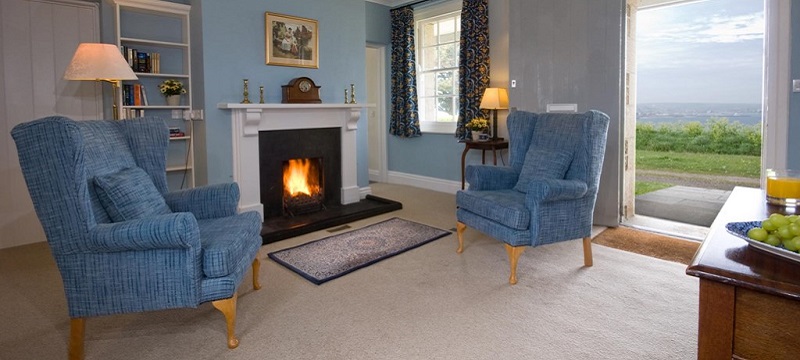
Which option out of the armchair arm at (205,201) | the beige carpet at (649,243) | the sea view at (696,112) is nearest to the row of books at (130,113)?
the armchair arm at (205,201)

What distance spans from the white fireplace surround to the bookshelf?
486 millimetres

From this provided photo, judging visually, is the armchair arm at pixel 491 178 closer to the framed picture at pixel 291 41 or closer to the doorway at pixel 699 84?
the doorway at pixel 699 84

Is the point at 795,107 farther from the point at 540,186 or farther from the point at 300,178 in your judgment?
the point at 300,178

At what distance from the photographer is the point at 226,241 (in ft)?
7.04

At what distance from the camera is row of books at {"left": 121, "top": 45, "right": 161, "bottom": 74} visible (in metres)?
3.83

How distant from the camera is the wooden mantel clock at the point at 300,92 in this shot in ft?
14.6

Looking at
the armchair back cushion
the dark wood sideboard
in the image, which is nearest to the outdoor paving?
the dark wood sideboard

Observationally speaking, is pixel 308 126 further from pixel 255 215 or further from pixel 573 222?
pixel 573 222

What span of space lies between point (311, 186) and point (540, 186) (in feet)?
8.86

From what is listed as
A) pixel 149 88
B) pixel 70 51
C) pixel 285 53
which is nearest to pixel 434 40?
pixel 285 53

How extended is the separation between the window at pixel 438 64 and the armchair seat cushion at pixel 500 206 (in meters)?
2.69

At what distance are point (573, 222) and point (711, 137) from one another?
17.7 ft

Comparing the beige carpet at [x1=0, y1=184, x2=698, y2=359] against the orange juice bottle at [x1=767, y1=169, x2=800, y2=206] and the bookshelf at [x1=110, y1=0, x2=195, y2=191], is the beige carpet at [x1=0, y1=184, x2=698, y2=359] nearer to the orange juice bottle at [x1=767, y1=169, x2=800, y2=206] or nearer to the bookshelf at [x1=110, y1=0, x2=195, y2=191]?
the orange juice bottle at [x1=767, y1=169, x2=800, y2=206]

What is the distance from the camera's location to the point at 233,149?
164 inches
